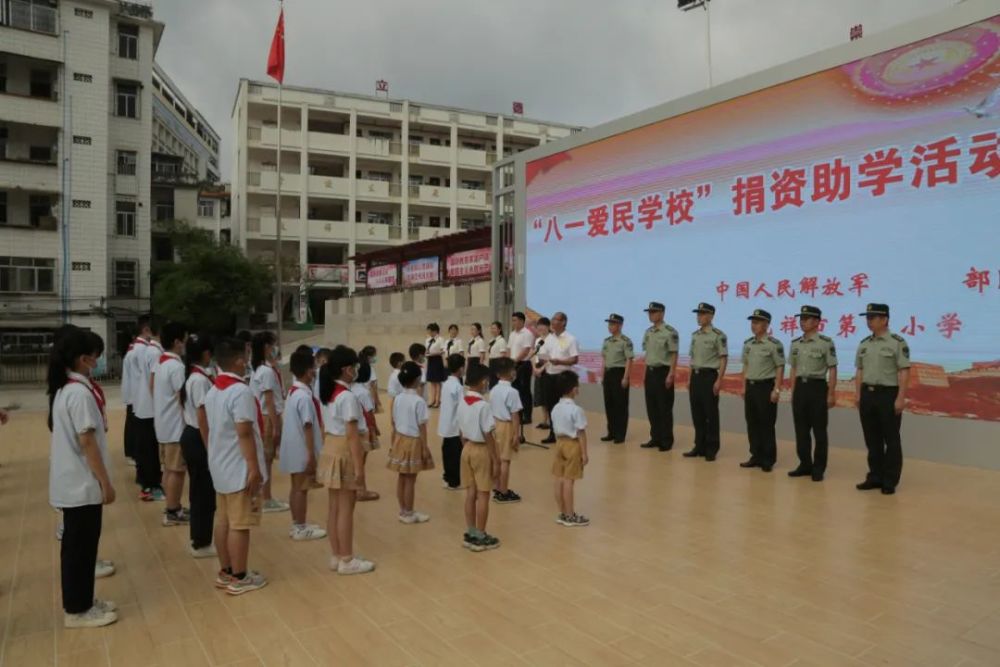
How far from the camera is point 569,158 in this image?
1104cm

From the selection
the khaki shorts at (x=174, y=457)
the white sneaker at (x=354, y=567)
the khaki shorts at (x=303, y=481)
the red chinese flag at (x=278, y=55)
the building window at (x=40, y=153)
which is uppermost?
the red chinese flag at (x=278, y=55)

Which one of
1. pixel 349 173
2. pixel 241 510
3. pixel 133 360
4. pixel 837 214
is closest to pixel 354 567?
pixel 241 510

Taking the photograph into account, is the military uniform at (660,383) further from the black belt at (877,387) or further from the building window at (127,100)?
the building window at (127,100)

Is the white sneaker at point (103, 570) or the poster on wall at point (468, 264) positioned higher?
the poster on wall at point (468, 264)

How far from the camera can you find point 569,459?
4.61 m

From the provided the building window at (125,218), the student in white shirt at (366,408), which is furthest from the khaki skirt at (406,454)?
the building window at (125,218)

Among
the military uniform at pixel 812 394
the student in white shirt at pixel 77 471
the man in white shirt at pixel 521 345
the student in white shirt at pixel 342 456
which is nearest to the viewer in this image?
the student in white shirt at pixel 77 471

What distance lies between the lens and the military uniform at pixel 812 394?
20.3 ft

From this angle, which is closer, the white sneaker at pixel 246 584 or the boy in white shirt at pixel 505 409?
the white sneaker at pixel 246 584

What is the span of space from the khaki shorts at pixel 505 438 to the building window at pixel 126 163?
2361 centimetres

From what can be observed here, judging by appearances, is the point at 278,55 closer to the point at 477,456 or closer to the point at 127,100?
the point at 127,100

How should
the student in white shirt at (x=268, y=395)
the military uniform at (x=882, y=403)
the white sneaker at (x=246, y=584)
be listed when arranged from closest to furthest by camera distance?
the white sneaker at (x=246, y=584) < the student in white shirt at (x=268, y=395) < the military uniform at (x=882, y=403)

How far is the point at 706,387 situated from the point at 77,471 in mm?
6047

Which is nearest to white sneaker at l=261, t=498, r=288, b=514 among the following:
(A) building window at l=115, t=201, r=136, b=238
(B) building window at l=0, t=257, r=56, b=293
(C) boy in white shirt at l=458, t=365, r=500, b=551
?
(C) boy in white shirt at l=458, t=365, r=500, b=551
